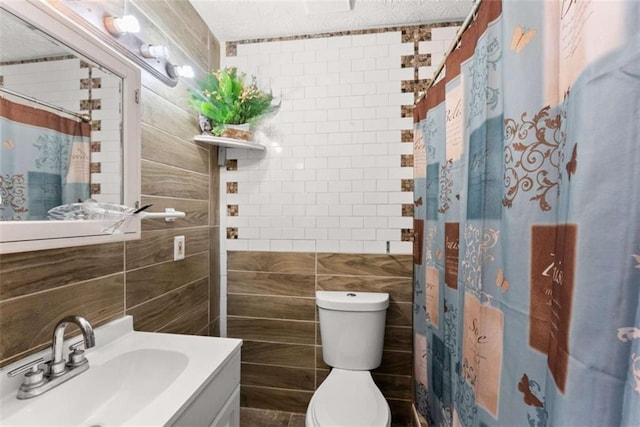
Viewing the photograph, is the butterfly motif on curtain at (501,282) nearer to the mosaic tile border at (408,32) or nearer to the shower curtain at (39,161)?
the shower curtain at (39,161)

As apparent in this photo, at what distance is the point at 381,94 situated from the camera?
175cm

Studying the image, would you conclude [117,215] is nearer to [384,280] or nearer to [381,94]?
[384,280]

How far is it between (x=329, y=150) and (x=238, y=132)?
0.56 meters

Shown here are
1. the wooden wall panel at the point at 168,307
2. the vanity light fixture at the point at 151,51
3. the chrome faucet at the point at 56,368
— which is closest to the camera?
the chrome faucet at the point at 56,368

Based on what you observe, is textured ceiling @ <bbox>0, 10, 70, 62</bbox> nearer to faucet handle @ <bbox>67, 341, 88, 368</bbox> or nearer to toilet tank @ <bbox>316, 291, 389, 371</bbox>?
faucet handle @ <bbox>67, 341, 88, 368</bbox>

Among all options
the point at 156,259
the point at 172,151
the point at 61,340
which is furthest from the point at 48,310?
the point at 172,151

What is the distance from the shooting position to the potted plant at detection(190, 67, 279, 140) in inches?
62.2

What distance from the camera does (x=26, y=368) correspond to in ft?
2.47

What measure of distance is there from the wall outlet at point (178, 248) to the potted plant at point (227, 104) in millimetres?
637

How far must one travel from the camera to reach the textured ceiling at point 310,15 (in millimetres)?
1546

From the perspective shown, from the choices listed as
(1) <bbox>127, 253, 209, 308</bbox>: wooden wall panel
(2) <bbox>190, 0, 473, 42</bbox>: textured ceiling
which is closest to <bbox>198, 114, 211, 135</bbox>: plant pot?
(2) <bbox>190, 0, 473, 42</bbox>: textured ceiling

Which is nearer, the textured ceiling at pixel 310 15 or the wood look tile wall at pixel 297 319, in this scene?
the textured ceiling at pixel 310 15

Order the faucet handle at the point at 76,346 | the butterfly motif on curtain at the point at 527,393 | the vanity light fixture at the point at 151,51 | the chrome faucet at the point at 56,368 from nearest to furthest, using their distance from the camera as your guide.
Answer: the butterfly motif on curtain at the point at 527,393 < the chrome faucet at the point at 56,368 < the faucet handle at the point at 76,346 < the vanity light fixture at the point at 151,51

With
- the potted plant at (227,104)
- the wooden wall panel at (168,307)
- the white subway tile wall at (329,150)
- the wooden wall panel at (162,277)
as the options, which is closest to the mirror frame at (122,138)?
the wooden wall panel at (162,277)
